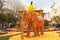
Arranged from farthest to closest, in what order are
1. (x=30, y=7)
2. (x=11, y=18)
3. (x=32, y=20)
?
(x=11, y=18), (x=32, y=20), (x=30, y=7)

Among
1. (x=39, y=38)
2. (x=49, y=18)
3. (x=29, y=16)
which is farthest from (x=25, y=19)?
(x=49, y=18)

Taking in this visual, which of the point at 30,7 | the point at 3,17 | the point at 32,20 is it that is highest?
the point at 30,7

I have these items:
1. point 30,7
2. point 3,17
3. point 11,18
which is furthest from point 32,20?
point 11,18

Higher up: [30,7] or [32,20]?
[30,7]

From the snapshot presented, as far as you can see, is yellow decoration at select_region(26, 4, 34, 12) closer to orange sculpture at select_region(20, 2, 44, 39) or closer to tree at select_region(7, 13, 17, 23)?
orange sculpture at select_region(20, 2, 44, 39)

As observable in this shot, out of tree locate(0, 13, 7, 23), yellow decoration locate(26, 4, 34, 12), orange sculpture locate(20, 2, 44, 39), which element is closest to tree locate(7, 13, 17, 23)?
tree locate(0, 13, 7, 23)

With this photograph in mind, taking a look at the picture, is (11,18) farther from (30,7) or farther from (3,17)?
(30,7)

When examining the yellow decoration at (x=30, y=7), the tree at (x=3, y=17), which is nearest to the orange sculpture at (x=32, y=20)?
the yellow decoration at (x=30, y=7)

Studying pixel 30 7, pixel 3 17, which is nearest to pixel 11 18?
pixel 3 17

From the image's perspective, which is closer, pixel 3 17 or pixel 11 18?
pixel 3 17

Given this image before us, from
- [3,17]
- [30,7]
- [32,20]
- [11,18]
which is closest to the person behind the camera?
[30,7]

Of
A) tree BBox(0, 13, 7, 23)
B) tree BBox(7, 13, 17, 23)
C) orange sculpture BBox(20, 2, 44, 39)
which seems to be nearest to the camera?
orange sculpture BBox(20, 2, 44, 39)

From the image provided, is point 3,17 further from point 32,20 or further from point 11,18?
point 32,20

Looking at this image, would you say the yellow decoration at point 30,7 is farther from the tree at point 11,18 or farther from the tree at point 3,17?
the tree at point 11,18
